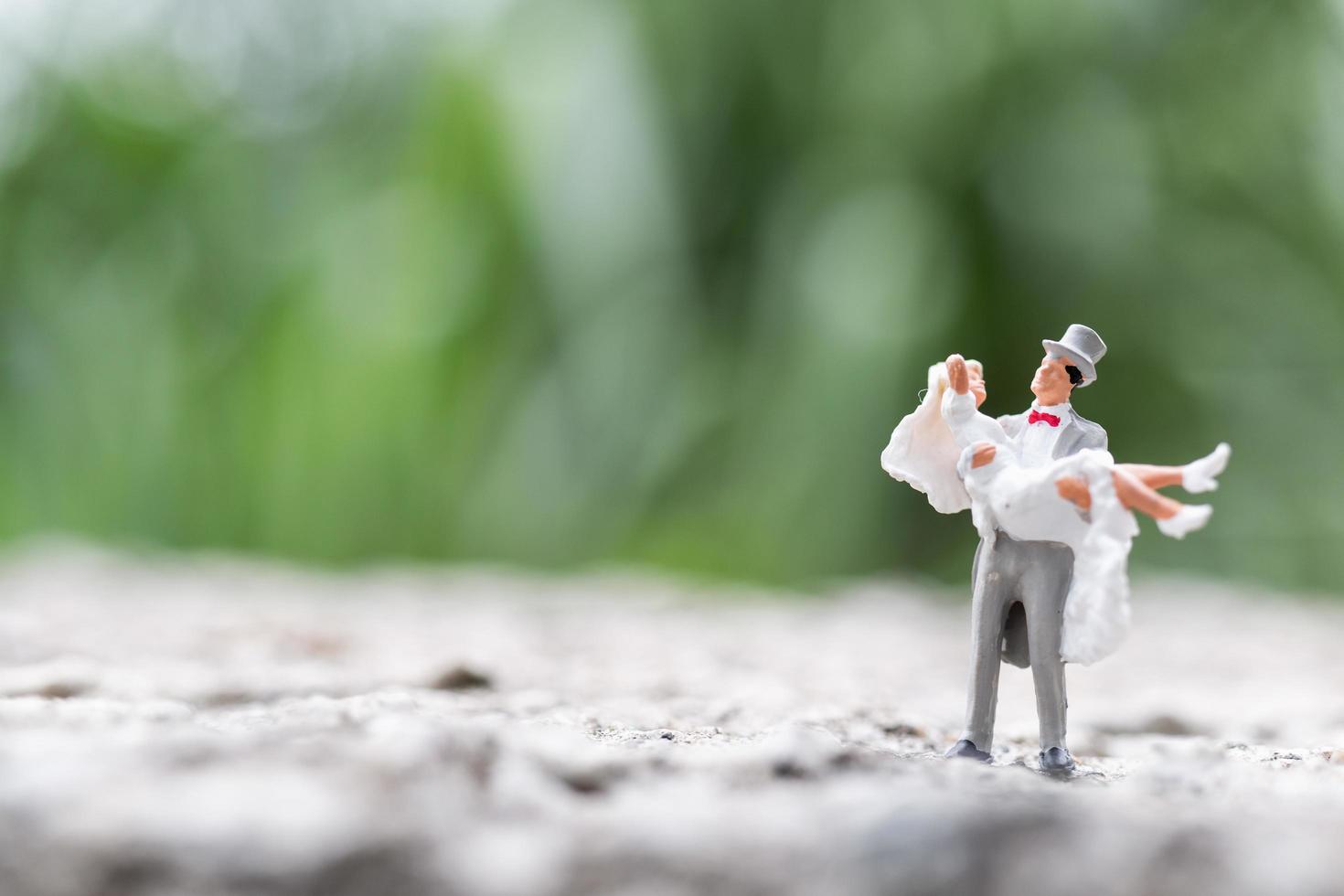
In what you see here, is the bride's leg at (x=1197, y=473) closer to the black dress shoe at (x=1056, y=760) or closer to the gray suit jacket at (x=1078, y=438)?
the gray suit jacket at (x=1078, y=438)

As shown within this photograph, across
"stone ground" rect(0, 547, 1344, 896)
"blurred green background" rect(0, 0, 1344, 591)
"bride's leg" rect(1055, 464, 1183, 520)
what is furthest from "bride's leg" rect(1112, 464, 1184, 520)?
"blurred green background" rect(0, 0, 1344, 591)

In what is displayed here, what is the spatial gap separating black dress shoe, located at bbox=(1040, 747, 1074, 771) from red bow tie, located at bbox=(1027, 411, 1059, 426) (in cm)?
17

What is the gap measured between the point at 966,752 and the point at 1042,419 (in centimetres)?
18

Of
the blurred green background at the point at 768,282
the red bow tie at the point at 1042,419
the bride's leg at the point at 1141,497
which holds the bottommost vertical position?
the bride's leg at the point at 1141,497

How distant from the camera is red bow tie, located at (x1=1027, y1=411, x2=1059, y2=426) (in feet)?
2.13

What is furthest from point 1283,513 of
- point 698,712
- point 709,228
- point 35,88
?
point 35,88

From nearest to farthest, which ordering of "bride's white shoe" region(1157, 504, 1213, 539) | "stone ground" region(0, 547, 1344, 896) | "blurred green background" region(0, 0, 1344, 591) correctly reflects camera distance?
"stone ground" region(0, 547, 1344, 896), "bride's white shoe" region(1157, 504, 1213, 539), "blurred green background" region(0, 0, 1344, 591)

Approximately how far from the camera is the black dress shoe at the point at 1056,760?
62 cm

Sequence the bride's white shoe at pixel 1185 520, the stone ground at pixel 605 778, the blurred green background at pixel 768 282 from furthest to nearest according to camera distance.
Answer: the blurred green background at pixel 768 282 < the bride's white shoe at pixel 1185 520 < the stone ground at pixel 605 778

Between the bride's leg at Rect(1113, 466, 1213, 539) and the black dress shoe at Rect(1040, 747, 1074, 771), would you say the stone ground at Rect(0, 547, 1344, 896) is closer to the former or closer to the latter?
the black dress shoe at Rect(1040, 747, 1074, 771)

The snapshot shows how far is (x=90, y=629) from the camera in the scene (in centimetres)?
119

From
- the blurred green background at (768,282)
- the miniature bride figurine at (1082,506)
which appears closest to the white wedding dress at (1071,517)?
the miniature bride figurine at (1082,506)

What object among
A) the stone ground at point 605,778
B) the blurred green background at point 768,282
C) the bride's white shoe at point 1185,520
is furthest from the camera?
the blurred green background at point 768,282

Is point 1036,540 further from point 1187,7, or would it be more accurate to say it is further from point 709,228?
point 1187,7
